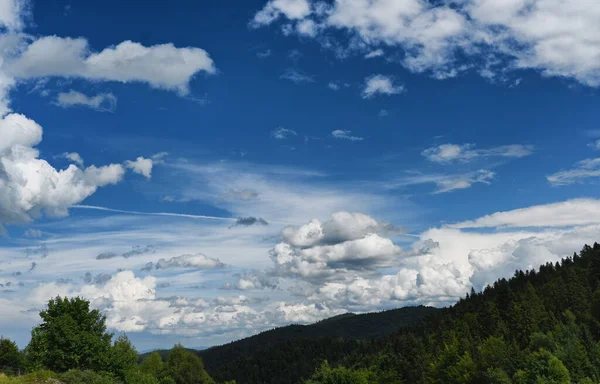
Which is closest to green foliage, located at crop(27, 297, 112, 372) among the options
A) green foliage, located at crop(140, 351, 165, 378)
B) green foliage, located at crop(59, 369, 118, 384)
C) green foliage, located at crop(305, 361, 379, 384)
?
green foliage, located at crop(59, 369, 118, 384)

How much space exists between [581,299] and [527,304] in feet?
57.0

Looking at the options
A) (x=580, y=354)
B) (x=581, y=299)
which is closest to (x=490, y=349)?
(x=580, y=354)

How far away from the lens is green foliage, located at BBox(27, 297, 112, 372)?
79.9 metres

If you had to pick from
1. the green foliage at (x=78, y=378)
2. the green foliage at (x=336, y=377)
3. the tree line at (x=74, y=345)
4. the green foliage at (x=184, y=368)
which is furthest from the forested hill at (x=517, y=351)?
the green foliage at (x=78, y=378)

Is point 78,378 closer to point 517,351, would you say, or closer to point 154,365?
point 154,365

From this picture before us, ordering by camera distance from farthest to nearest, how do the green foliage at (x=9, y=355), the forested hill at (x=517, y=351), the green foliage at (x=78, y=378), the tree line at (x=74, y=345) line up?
1. the green foliage at (x=9, y=355)
2. the forested hill at (x=517, y=351)
3. the tree line at (x=74, y=345)
4. the green foliage at (x=78, y=378)

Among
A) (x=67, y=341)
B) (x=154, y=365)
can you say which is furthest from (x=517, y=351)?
(x=67, y=341)

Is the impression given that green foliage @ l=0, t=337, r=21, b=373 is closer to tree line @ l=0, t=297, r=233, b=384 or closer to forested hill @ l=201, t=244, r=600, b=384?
tree line @ l=0, t=297, r=233, b=384

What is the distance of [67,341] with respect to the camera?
80750mm

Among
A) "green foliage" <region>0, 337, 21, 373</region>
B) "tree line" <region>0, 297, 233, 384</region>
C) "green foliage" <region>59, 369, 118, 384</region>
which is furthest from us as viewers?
"green foliage" <region>0, 337, 21, 373</region>

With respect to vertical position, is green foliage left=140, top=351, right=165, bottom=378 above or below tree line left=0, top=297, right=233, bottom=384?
below

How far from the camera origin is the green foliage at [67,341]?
262 feet

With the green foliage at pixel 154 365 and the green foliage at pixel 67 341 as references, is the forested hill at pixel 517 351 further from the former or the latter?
the green foliage at pixel 67 341

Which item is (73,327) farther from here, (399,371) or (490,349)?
(399,371)
